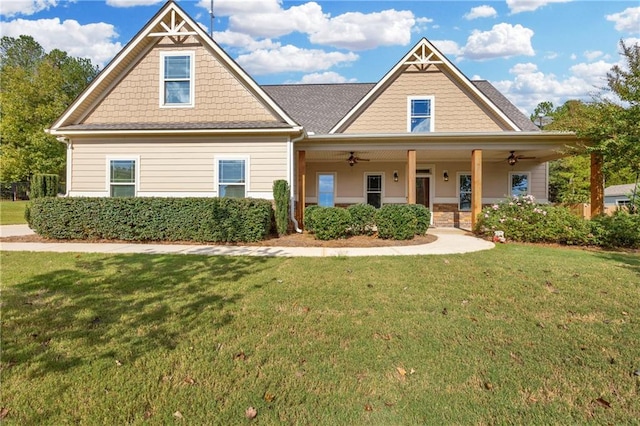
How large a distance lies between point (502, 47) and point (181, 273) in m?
21.6

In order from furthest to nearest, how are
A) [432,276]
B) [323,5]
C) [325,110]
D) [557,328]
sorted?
[325,110]
[323,5]
[432,276]
[557,328]

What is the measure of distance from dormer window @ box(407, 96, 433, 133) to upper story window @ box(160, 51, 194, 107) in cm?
812

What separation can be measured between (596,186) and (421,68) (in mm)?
7380

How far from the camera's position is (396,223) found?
9570 mm

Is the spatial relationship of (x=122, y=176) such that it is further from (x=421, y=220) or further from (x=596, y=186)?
(x=596, y=186)

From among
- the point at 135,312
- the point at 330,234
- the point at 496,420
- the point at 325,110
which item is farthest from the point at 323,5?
the point at 496,420

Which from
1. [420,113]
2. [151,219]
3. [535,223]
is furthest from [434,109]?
[151,219]

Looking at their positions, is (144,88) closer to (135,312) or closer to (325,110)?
(325,110)

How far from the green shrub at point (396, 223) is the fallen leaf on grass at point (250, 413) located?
783 cm

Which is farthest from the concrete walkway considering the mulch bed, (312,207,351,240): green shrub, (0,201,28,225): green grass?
(0,201,28,225): green grass

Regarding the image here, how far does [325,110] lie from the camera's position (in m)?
15.3

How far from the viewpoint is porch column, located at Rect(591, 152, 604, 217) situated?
11.2 metres

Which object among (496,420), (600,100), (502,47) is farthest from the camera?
(502,47)

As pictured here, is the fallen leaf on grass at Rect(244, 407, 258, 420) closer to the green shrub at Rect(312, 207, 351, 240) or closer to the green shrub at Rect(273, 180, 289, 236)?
the green shrub at Rect(312, 207, 351, 240)
